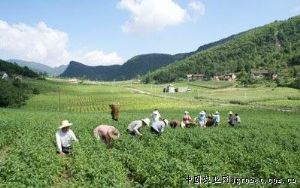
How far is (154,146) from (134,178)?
15.2 feet

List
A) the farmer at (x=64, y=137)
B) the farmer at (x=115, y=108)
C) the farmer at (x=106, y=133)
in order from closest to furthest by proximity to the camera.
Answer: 1. the farmer at (x=64, y=137)
2. the farmer at (x=106, y=133)
3. the farmer at (x=115, y=108)

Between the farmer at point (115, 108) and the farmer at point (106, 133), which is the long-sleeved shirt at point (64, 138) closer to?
the farmer at point (106, 133)

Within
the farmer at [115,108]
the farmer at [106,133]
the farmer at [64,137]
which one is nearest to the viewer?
the farmer at [64,137]

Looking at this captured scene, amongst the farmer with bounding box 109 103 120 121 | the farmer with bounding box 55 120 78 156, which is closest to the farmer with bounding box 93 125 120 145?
the farmer with bounding box 55 120 78 156

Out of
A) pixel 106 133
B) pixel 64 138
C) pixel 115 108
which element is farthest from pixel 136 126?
pixel 115 108

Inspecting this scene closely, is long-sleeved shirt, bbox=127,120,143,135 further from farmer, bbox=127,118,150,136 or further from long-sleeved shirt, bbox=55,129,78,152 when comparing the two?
long-sleeved shirt, bbox=55,129,78,152

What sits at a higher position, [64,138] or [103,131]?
[64,138]

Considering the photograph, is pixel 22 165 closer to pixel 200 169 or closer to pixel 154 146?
pixel 200 169

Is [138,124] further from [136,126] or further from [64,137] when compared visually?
[64,137]

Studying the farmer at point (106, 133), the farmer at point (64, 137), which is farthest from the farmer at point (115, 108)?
the farmer at point (64, 137)

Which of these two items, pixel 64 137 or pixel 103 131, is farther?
pixel 103 131

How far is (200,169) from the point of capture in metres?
15.4

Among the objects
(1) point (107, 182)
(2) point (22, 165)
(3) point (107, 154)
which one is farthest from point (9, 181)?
(3) point (107, 154)

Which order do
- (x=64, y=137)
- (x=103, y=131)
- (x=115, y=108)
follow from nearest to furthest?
1. (x=64, y=137)
2. (x=103, y=131)
3. (x=115, y=108)
